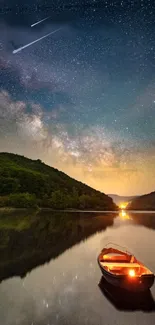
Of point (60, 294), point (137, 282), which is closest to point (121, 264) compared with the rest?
point (137, 282)

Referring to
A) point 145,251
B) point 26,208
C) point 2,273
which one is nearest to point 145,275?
point 2,273

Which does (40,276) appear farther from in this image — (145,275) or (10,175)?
(10,175)

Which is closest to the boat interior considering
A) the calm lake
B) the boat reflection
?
the boat reflection

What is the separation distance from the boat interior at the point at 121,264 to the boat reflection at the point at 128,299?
1.26 m

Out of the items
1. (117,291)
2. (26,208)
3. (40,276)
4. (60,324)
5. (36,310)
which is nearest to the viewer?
(60,324)

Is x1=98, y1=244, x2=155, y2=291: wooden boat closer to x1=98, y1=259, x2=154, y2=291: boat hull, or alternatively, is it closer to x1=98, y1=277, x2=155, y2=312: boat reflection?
x1=98, y1=259, x2=154, y2=291: boat hull

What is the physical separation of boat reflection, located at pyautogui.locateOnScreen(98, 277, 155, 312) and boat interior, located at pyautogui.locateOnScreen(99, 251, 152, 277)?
126 cm

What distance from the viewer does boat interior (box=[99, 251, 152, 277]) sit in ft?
63.3

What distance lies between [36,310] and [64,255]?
16660 millimetres

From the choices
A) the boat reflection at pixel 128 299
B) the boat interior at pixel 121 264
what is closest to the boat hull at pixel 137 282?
the boat reflection at pixel 128 299

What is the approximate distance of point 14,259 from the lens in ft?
93.2

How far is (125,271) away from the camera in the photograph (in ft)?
65.2

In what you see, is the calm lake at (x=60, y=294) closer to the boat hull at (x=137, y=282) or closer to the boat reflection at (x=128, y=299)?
the boat reflection at (x=128, y=299)

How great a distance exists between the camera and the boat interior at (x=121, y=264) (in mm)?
19281
